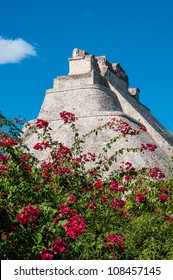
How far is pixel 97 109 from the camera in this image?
30.4 metres

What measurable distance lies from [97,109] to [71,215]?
2352 cm

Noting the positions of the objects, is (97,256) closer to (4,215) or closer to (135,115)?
(4,215)

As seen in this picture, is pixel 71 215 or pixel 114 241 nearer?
pixel 114 241

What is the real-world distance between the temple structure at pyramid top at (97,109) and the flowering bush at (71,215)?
46.2 feet

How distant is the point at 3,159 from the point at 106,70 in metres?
30.3

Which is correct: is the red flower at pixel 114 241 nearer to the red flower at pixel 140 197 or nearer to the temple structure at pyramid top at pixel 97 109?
the red flower at pixel 140 197

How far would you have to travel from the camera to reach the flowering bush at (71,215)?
6.17m

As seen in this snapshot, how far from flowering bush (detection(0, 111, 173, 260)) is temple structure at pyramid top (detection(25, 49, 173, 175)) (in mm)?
14080

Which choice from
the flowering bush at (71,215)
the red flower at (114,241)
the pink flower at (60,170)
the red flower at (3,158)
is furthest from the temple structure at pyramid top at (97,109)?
the red flower at (114,241)

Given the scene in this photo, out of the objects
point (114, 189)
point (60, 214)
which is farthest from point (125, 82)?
point (60, 214)

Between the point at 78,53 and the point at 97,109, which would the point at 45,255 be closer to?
the point at 97,109

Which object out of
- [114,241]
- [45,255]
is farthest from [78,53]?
[45,255]

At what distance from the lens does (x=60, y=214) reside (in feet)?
22.9

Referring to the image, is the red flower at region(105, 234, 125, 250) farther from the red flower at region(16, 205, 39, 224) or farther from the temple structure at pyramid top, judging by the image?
the temple structure at pyramid top
